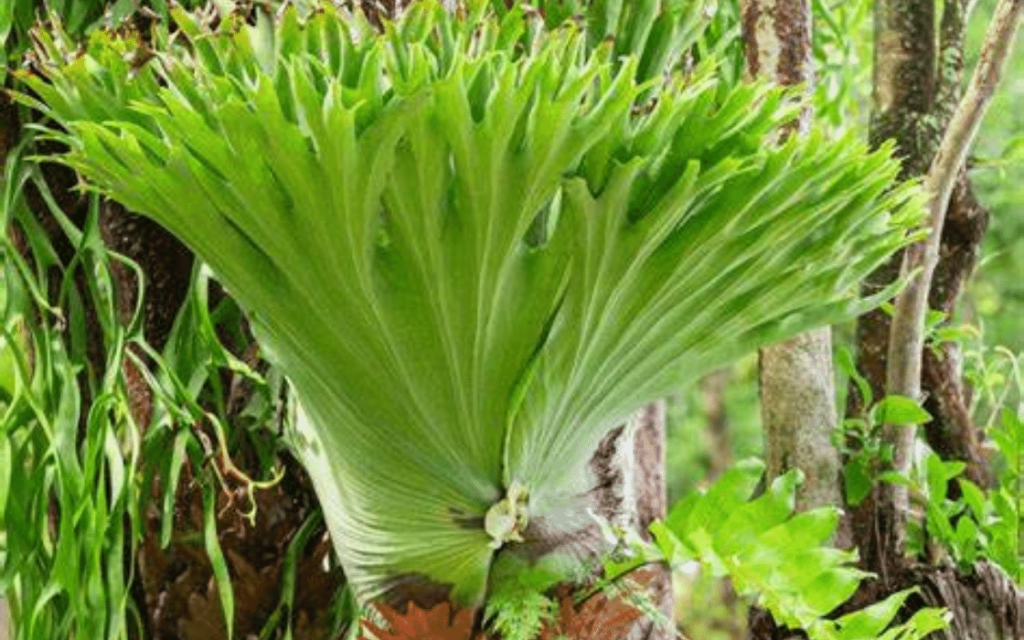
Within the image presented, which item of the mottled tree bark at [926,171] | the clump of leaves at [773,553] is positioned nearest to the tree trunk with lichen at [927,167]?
the mottled tree bark at [926,171]

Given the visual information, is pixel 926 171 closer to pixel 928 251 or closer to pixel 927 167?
pixel 927 167

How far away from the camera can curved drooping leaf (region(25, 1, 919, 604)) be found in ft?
2.39

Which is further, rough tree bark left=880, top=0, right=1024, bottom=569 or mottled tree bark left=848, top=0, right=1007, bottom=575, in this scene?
mottled tree bark left=848, top=0, right=1007, bottom=575

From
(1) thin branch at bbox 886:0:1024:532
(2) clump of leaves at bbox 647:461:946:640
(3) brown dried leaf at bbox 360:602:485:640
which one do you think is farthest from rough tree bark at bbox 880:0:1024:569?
(3) brown dried leaf at bbox 360:602:485:640

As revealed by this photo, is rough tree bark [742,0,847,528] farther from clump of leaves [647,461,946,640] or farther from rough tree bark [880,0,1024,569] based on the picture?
clump of leaves [647,461,946,640]

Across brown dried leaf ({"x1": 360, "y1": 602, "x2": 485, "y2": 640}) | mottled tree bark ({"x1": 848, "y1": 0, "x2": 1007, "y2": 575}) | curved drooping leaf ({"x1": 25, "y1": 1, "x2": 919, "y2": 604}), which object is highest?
mottled tree bark ({"x1": 848, "y1": 0, "x2": 1007, "y2": 575})

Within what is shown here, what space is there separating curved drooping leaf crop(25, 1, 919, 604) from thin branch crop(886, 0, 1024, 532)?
0.27 meters

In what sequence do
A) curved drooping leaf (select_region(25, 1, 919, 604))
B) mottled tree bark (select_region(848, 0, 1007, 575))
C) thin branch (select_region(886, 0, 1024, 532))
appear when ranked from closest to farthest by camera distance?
curved drooping leaf (select_region(25, 1, 919, 604)), thin branch (select_region(886, 0, 1024, 532)), mottled tree bark (select_region(848, 0, 1007, 575))

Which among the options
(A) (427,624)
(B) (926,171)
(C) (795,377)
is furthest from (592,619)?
(B) (926,171)

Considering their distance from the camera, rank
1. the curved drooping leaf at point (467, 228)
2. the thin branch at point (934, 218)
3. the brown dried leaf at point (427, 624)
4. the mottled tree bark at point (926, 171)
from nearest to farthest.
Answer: the curved drooping leaf at point (467, 228) → the brown dried leaf at point (427, 624) → the thin branch at point (934, 218) → the mottled tree bark at point (926, 171)

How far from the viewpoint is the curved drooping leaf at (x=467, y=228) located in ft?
2.39

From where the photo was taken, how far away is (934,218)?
112 cm

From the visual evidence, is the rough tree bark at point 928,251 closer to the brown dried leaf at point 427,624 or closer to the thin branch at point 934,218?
the thin branch at point 934,218

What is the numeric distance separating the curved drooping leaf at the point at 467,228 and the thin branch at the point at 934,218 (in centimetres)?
27
